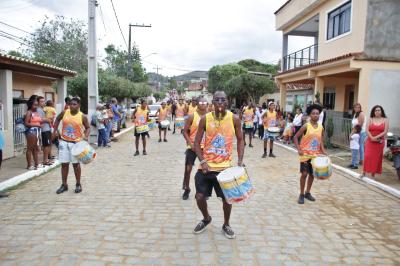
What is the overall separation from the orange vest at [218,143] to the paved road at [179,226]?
3.13ft

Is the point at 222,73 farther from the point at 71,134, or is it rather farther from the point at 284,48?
the point at 71,134

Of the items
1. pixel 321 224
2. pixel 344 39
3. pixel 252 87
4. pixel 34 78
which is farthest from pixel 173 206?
pixel 252 87

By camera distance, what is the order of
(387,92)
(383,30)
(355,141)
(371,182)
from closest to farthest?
(371,182)
(355,141)
(387,92)
(383,30)

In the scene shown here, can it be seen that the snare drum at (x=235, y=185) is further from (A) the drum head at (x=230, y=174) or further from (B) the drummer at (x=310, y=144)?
(B) the drummer at (x=310, y=144)

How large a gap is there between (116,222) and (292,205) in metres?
2.92

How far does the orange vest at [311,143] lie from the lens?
6078mm

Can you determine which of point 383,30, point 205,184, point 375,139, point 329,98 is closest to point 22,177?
point 205,184

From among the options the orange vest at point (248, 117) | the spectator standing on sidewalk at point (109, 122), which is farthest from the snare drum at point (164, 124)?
the orange vest at point (248, 117)

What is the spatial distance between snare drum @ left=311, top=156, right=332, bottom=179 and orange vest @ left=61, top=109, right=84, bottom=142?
415 centimetres

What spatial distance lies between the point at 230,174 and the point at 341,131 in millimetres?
10128

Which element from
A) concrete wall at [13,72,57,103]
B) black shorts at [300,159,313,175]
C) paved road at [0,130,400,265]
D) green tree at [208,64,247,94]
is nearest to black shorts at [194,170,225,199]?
paved road at [0,130,400,265]

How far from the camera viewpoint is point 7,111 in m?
9.93

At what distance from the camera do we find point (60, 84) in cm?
1419

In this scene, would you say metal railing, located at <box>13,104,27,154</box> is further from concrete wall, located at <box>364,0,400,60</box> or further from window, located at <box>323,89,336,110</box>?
window, located at <box>323,89,336,110</box>
